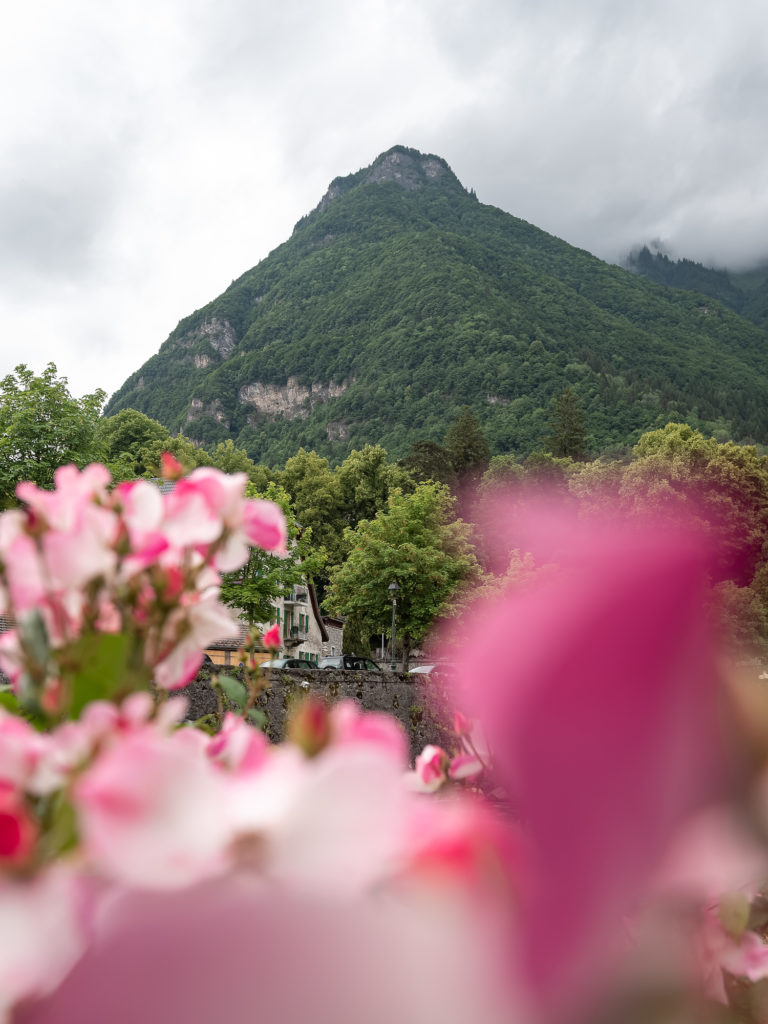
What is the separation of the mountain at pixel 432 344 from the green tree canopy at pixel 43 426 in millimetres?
49855

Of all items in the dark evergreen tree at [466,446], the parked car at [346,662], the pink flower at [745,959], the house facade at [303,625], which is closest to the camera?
the pink flower at [745,959]

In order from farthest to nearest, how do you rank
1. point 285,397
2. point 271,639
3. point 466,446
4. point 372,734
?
point 285,397
point 466,446
point 271,639
point 372,734

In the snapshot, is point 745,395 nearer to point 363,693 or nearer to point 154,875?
point 363,693

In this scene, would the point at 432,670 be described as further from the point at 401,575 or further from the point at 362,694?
the point at 401,575

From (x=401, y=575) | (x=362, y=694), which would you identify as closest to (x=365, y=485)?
(x=401, y=575)

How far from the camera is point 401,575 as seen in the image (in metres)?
27.0

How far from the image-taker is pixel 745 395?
92625 mm

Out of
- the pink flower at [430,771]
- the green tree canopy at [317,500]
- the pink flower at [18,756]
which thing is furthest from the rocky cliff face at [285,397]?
the pink flower at [18,756]

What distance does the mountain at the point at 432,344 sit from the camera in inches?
3654

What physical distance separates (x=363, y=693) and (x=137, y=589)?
467 inches

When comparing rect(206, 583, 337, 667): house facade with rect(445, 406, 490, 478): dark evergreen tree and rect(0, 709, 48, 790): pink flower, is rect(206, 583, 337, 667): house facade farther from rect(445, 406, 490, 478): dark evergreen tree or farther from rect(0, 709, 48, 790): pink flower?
rect(0, 709, 48, 790): pink flower

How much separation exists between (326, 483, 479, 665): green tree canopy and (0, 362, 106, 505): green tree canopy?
10037 mm

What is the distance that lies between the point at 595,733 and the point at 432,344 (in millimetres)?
114403

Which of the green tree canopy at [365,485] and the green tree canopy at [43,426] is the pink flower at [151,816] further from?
the green tree canopy at [365,485]
